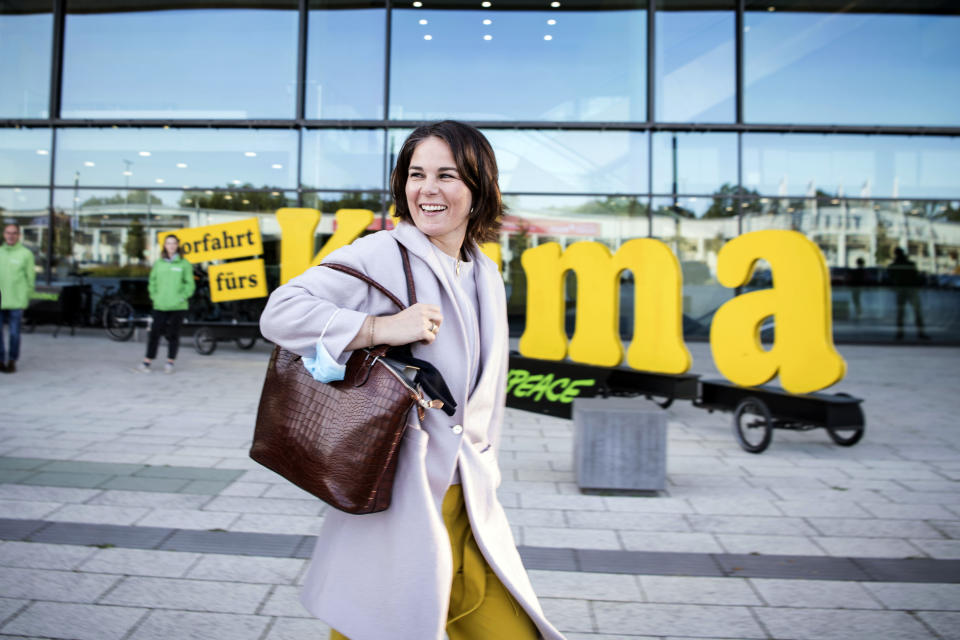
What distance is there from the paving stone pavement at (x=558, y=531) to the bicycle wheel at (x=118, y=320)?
288 inches

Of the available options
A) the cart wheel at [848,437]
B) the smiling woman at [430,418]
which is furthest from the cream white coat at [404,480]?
the cart wheel at [848,437]

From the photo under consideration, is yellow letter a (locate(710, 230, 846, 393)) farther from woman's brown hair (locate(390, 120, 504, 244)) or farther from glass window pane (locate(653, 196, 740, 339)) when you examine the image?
glass window pane (locate(653, 196, 740, 339))

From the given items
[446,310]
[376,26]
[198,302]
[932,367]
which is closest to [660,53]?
[376,26]

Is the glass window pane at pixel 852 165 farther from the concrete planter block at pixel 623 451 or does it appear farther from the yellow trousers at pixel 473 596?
the yellow trousers at pixel 473 596

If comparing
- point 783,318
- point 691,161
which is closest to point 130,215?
point 691,161

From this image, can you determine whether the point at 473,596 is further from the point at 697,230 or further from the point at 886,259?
the point at 886,259

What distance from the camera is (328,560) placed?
5.56 ft

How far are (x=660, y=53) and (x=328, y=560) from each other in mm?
15161

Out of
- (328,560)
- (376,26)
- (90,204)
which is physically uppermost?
(376,26)

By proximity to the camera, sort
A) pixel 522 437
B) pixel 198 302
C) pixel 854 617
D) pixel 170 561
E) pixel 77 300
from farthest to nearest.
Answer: pixel 77 300 < pixel 198 302 < pixel 522 437 < pixel 170 561 < pixel 854 617

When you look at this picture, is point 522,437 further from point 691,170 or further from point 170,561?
point 691,170

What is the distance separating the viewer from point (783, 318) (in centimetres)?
645

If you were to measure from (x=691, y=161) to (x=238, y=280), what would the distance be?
9.12 metres

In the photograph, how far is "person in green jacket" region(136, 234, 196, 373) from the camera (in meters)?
9.71
